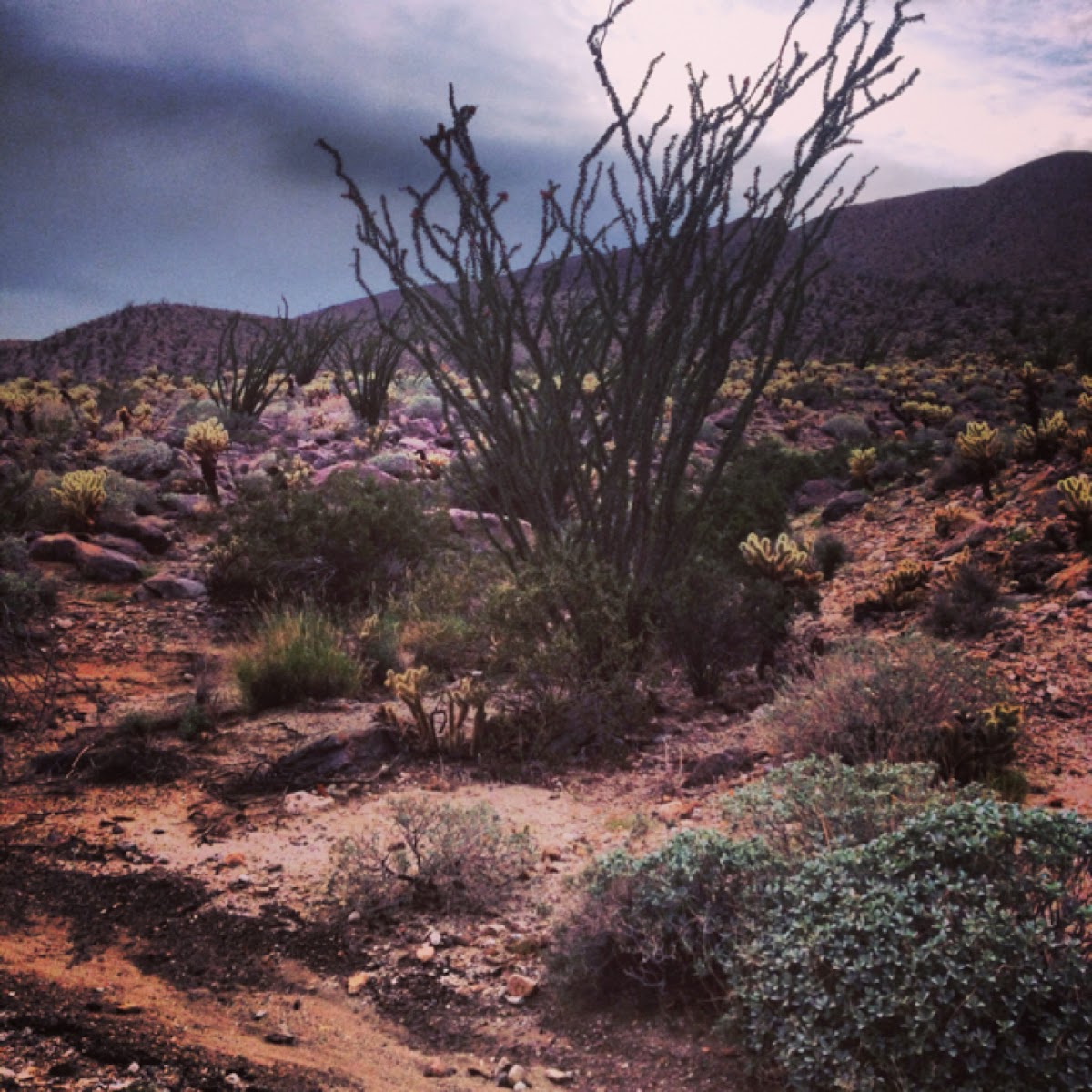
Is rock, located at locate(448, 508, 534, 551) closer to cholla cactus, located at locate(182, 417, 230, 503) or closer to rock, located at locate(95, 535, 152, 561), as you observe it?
cholla cactus, located at locate(182, 417, 230, 503)

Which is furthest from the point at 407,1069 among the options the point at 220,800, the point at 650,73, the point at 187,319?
the point at 187,319

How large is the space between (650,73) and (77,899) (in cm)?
612

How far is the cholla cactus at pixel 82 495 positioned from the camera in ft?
31.4

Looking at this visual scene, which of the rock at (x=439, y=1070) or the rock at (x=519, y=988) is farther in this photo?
the rock at (x=519, y=988)

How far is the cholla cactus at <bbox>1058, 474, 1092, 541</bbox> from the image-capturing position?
6.98 metres

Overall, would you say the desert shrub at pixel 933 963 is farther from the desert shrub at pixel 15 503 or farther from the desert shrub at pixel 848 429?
the desert shrub at pixel 848 429

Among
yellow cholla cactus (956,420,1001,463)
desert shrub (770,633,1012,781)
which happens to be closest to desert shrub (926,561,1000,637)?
desert shrub (770,633,1012,781)

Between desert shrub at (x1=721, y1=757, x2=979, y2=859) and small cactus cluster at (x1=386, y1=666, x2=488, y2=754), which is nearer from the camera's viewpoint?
desert shrub at (x1=721, y1=757, x2=979, y2=859)

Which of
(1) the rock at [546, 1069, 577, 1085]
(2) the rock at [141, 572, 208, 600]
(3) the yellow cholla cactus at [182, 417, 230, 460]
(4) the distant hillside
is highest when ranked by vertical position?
(4) the distant hillside

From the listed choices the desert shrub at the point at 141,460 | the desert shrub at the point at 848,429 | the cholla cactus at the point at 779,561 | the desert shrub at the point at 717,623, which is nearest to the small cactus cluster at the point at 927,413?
the desert shrub at the point at 848,429

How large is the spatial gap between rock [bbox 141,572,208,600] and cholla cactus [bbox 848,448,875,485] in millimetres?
8261

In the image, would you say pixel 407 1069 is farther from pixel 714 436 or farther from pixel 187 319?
pixel 187 319

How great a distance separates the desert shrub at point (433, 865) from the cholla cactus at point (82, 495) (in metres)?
6.96

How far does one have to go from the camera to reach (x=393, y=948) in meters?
3.44
